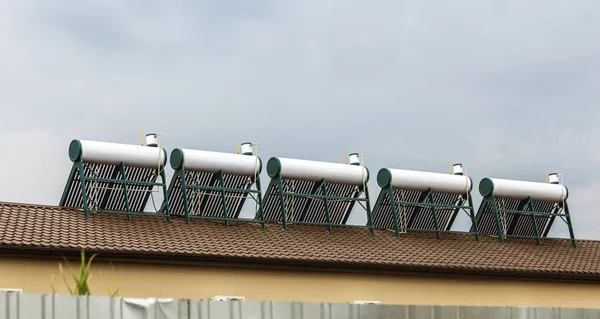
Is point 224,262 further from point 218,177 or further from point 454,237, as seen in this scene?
point 454,237

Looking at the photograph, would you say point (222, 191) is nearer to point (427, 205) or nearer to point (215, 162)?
point (215, 162)

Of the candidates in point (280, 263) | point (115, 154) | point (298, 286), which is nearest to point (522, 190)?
point (298, 286)

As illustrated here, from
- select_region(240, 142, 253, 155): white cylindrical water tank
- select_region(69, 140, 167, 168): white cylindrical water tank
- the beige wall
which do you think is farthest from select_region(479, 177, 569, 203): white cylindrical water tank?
select_region(69, 140, 167, 168): white cylindrical water tank

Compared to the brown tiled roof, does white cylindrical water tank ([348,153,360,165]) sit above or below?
above

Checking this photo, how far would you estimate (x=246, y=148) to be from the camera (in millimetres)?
37844

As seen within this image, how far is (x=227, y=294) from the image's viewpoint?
1228 inches

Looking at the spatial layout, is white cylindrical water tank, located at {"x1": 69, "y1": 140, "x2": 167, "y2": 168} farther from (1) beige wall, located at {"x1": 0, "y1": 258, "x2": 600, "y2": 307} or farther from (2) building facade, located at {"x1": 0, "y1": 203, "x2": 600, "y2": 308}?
(1) beige wall, located at {"x1": 0, "y1": 258, "x2": 600, "y2": 307}

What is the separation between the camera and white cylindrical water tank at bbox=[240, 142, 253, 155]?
37781 millimetres

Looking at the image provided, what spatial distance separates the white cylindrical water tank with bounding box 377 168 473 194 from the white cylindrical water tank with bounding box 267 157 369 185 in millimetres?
996

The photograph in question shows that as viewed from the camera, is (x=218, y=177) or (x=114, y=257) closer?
(x=114, y=257)

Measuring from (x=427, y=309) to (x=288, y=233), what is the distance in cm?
2006

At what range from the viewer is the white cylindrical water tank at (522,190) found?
139 feet

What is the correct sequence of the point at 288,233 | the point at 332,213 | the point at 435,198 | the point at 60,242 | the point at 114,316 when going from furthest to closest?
the point at 435,198, the point at 332,213, the point at 288,233, the point at 60,242, the point at 114,316

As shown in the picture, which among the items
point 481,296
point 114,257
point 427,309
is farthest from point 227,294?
point 427,309
